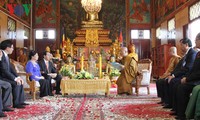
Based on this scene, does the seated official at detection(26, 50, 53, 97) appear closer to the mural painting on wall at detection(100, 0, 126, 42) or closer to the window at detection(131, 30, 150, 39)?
the mural painting on wall at detection(100, 0, 126, 42)

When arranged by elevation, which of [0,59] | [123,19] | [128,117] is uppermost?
[123,19]

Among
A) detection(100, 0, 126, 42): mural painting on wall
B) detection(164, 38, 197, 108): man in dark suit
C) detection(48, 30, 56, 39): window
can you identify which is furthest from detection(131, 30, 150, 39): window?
detection(164, 38, 197, 108): man in dark suit

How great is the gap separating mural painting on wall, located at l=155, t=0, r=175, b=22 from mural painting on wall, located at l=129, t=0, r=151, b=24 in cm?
94

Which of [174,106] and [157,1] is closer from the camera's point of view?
[174,106]

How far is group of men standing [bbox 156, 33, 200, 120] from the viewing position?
4.30 m

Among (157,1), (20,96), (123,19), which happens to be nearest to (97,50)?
(123,19)

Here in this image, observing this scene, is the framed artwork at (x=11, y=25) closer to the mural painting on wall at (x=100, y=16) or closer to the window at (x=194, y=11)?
the mural painting on wall at (x=100, y=16)

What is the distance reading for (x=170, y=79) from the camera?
5461 mm

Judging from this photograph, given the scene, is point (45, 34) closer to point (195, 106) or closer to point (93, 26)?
point (93, 26)

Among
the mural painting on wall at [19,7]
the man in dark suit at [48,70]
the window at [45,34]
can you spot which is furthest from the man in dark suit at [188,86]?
the window at [45,34]

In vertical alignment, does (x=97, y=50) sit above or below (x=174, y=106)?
above

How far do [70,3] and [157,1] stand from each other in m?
5.47

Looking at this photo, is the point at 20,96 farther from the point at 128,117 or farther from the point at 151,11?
the point at 151,11

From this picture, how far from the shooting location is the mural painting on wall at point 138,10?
19.5 m
